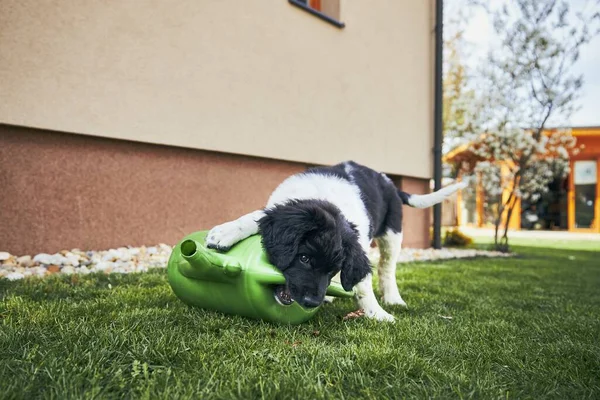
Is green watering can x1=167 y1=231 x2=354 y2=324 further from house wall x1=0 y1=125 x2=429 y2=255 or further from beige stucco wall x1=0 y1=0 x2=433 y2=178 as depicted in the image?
beige stucco wall x1=0 y1=0 x2=433 y2=178

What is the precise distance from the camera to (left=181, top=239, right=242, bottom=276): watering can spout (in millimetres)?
2508

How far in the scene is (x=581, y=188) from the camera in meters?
23.2

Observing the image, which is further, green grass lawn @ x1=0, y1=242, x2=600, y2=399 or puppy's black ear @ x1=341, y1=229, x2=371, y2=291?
puppy's black ear @ x1=341, y1=229, x2=371, y2=291

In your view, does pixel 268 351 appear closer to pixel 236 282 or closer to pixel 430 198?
pixel 236 282

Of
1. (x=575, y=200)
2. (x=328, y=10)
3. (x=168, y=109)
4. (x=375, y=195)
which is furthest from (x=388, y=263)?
(x=575, y=200)

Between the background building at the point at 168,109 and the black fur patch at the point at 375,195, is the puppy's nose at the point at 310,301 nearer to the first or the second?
the black fur patch at the point at 375,195

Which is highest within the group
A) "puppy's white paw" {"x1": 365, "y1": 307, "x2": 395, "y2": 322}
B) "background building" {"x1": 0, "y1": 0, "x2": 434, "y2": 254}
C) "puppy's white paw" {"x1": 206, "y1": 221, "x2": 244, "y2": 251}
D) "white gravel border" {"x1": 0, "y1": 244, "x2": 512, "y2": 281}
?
"background building" {"x1": 0, "y1": 0, "x2": 434, "y2": 254}

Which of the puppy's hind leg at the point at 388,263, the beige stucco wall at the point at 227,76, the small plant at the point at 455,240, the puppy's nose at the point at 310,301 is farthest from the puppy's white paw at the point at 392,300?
the small plant at the point at 455,240

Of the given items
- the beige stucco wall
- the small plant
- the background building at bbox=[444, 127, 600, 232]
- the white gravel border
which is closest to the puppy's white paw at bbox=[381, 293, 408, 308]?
the white gravel border

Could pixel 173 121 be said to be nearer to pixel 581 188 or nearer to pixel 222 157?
pixel 222 157

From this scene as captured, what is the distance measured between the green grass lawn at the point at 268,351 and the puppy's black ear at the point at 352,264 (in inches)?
11.5

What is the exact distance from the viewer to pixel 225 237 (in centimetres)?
280

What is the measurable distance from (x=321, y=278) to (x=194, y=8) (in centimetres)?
472

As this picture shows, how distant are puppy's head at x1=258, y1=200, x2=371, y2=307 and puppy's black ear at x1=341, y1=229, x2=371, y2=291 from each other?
5 cm
